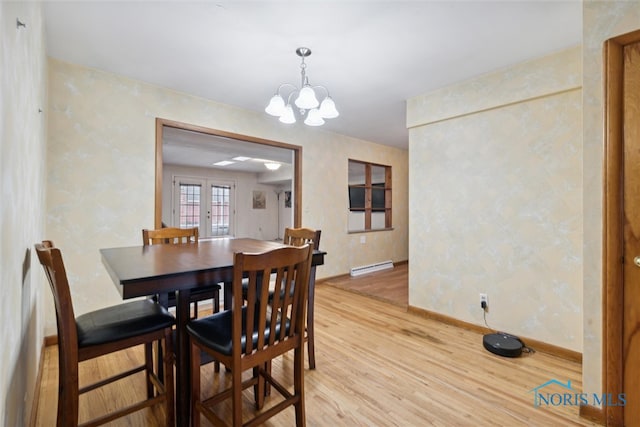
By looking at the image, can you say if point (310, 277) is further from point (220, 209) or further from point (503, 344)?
point (220, 209)

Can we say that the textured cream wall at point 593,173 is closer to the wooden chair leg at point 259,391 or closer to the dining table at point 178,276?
the wooden chair leg at point 259,391

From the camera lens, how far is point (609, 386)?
1.47 meters

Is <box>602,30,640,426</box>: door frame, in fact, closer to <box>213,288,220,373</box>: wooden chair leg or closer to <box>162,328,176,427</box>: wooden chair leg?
<box>162,328,176,427</box>: wooden chair leg

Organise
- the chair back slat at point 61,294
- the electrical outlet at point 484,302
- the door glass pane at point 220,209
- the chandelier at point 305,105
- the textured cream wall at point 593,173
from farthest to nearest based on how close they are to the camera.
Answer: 1. the door glass pane at point 220,209
2. the electrical outlet at point 484,302
3. the chandelier at point 305,105
4. the textured cream wall at point 593,173
5. the chair back slat at point 61,294

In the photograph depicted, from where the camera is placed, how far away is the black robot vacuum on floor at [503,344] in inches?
88.5

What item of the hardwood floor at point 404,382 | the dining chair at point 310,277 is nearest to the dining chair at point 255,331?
the hardwood floor at point 404,382

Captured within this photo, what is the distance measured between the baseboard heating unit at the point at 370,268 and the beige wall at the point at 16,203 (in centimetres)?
387

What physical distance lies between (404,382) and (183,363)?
1.36m

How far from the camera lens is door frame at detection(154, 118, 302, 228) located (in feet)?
9.39

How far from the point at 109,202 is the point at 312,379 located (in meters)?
2.29

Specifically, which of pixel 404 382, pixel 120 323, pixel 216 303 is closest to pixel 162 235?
pixel 216 303

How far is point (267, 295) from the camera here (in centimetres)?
122

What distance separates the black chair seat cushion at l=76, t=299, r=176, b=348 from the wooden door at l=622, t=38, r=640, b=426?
7.32ft

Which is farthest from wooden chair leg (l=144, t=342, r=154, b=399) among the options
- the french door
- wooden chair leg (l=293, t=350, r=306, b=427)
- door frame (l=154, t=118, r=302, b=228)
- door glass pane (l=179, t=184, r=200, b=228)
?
door glass pane (l=179, t=184, r=200, b=228)
